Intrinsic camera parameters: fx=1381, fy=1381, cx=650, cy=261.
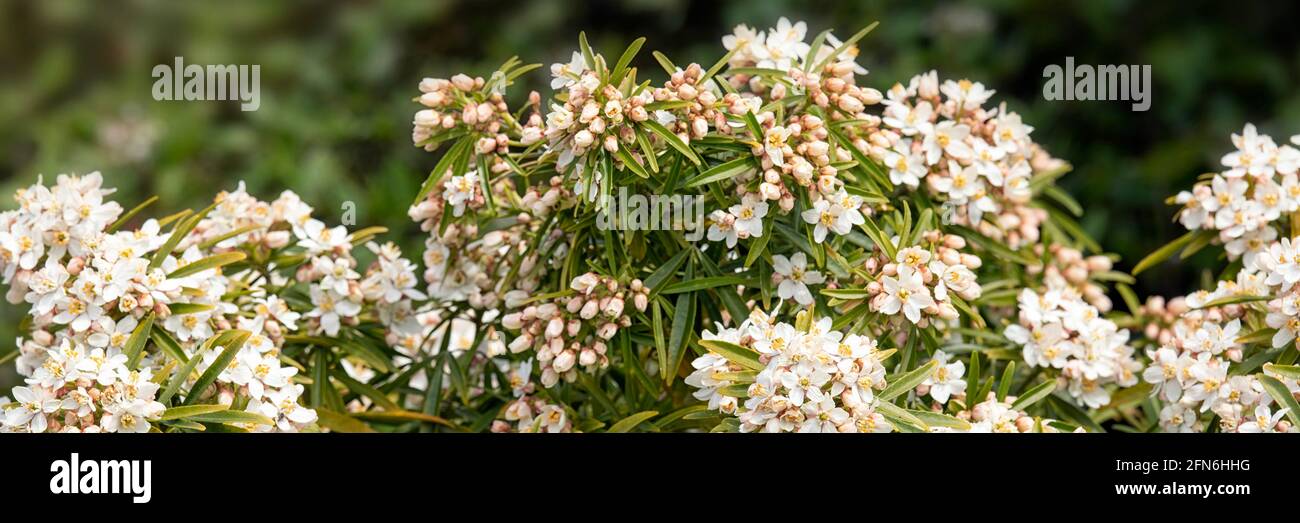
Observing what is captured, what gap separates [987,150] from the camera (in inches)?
67.7

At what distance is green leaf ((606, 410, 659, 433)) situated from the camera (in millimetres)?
1558

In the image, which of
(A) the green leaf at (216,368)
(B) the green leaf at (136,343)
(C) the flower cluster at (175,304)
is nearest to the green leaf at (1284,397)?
(C) the flower cluster at (175,304)

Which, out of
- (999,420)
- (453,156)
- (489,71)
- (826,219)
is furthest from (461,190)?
(489,71)

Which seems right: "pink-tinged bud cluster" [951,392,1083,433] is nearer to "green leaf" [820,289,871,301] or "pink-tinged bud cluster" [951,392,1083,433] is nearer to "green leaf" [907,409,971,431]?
"green leaf" [907,409,971,431]

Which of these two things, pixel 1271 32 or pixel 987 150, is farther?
pixel 1271 32

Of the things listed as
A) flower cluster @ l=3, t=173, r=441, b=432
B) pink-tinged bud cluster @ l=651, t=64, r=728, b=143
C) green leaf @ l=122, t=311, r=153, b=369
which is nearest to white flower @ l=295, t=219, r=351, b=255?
flower cluster @ l=3, t=173, r=441, b=432

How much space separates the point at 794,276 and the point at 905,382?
176 millimetres

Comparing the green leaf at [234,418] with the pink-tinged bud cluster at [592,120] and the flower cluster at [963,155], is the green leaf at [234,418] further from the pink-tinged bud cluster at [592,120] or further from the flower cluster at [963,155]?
the flower cluster at [963,155]

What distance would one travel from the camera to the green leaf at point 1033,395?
5.24ft

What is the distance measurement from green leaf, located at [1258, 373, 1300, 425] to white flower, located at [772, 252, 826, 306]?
19.3 inches

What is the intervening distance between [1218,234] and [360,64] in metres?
2.72

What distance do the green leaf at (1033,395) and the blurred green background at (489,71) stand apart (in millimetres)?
1500

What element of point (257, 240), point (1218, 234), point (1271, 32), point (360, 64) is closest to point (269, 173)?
point (360, 64)
